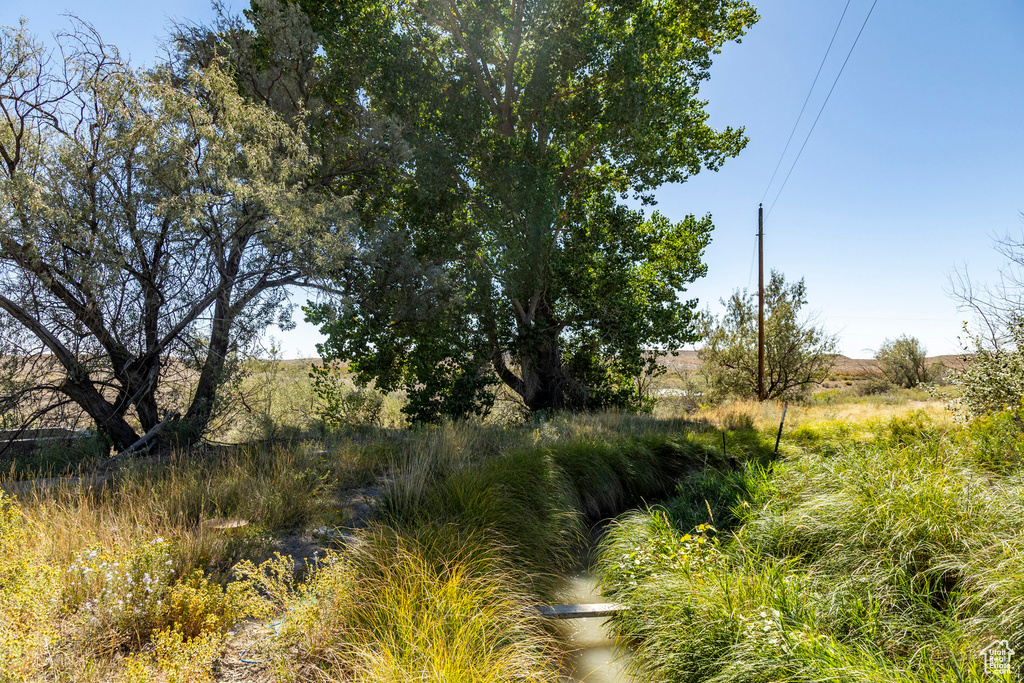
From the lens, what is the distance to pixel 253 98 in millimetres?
11547

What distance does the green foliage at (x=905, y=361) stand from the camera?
28.9 metres

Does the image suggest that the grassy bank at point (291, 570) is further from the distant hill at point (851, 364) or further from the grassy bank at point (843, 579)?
the distant hill at point (851, 364)

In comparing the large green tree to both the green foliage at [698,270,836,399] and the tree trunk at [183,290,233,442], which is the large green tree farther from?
the green foliage at [698,270,836,399]

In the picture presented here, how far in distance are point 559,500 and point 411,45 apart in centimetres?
1099

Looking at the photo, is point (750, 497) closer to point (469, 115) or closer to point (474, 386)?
point (474, 386)

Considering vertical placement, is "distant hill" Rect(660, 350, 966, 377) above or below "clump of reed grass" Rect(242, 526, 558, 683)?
above

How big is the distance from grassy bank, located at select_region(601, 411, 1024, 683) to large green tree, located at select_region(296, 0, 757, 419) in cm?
667

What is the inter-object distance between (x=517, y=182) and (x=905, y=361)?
95.9 feet

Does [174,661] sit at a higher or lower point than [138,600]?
lower

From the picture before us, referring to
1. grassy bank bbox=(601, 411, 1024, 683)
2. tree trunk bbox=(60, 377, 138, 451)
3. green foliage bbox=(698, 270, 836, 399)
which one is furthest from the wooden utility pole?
tree trunk bbox=(60, 377, 138, 451)

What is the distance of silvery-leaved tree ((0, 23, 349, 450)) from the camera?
25.4 feet

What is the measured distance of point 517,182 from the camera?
1108 cm

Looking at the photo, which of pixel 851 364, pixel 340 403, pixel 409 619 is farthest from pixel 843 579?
pixel 851 364

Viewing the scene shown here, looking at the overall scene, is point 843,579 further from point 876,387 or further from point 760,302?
point 876,387
